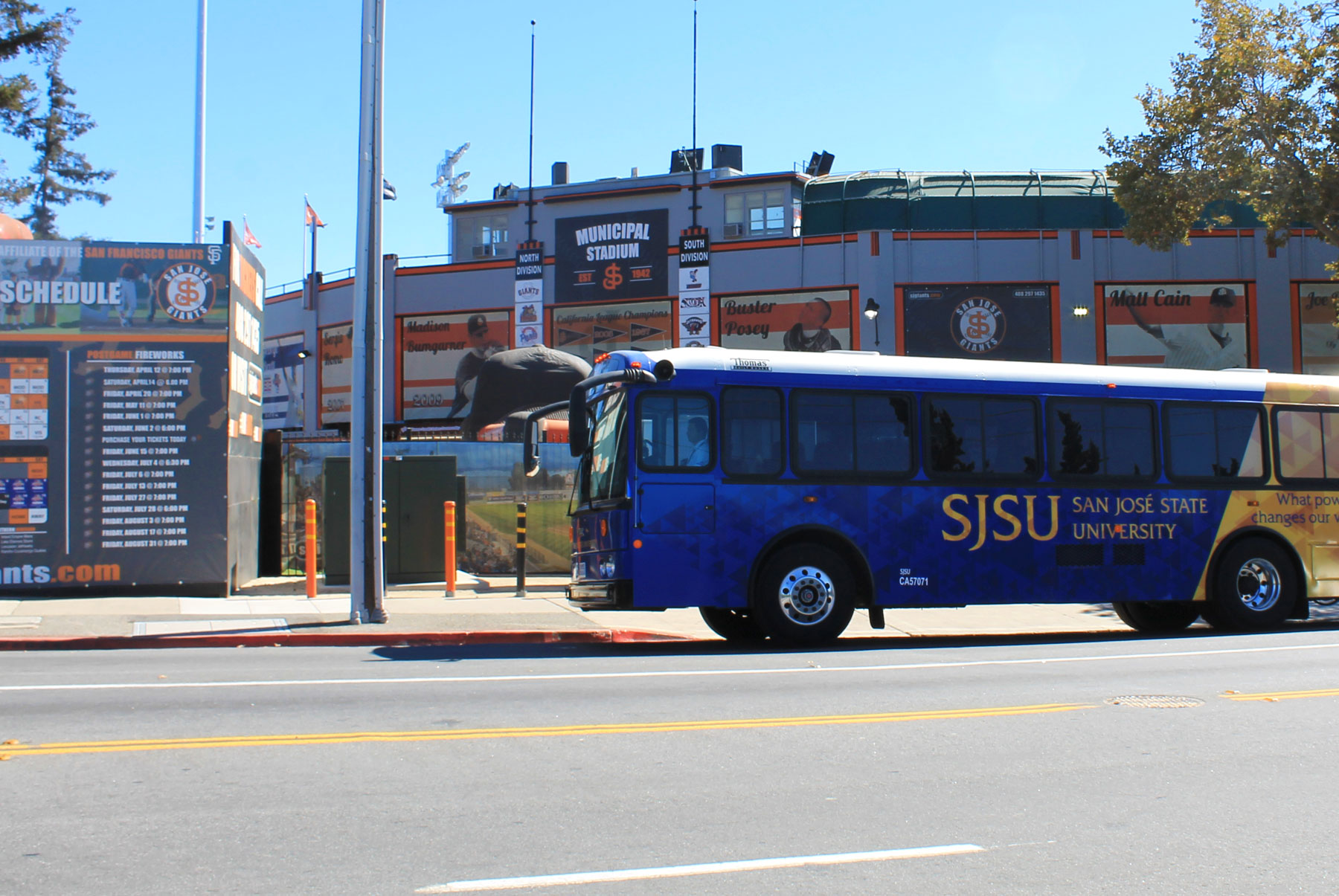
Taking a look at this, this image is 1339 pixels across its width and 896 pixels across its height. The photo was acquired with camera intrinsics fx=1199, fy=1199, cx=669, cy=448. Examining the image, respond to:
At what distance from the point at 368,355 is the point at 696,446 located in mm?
4410

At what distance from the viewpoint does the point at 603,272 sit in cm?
4194

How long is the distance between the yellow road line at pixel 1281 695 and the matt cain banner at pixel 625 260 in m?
33.4

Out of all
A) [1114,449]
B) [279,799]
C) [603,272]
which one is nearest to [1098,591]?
[1114,449]

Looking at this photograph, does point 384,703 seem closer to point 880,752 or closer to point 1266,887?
point 880,752

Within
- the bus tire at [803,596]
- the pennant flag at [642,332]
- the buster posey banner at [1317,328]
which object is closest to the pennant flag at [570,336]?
the pennant flag at [642,332]

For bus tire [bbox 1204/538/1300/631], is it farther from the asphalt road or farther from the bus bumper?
the bus bumper

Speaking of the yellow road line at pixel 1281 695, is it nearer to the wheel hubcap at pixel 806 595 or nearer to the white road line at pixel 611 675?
the white road line at pixel 611 675

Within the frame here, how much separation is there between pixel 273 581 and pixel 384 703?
11.2 metres

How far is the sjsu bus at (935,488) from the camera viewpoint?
12125mm

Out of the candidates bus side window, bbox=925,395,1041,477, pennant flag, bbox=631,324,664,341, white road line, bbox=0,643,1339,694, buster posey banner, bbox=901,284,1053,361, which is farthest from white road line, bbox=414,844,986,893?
pennant flag, bbox=631,324,664,341

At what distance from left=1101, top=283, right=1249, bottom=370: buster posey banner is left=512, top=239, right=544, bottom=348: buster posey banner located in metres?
18.9

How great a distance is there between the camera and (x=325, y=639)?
1276cm

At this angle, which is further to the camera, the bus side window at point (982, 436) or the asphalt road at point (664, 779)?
the bus side window at point (982, 436)

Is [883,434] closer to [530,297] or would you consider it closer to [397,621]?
→ [397,621]
